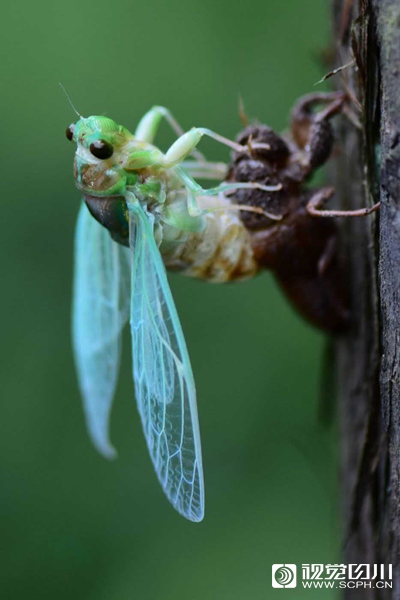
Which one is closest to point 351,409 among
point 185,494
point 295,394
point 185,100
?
point 185,494

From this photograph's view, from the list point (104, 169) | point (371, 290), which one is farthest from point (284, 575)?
point (104, 169)

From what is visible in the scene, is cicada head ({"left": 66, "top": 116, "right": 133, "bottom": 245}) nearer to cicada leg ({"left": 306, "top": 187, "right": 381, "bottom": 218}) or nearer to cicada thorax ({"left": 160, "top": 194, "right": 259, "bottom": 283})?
cicada thorax ({"left": 160, "top": 194, "right": 259, "bottom": 283})

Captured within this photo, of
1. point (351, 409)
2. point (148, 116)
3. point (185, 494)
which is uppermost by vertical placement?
point (148, 116)

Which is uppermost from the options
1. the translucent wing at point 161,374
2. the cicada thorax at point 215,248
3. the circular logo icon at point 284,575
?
the cicada thorax at point 215,248

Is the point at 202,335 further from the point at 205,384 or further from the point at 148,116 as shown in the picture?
the point at 148,116

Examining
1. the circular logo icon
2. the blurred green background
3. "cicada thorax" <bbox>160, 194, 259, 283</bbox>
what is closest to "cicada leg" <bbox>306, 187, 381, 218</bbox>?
"cicada thorax" <bbox>160, 194, 259, 283</bbox>

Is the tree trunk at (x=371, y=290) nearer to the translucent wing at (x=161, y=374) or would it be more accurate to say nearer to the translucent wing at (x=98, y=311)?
the translucent wing at (x=161, y=374)

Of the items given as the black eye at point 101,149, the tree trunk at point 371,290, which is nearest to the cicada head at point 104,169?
the black eye at point 101,149
